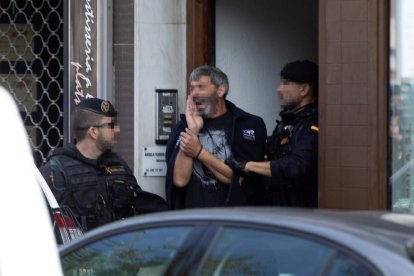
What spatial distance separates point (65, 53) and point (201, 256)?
5.25 meters

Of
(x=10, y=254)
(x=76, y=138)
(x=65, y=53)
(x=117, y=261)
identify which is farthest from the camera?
(x=65, y=53)

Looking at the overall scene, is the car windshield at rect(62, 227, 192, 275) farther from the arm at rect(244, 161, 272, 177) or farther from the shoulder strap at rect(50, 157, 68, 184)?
the arm at rect(244, 161, 272, 177)

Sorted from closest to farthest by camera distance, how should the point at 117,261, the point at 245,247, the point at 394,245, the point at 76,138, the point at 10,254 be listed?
1. the point at 10,254
2. the point at 394,245
3. the point at 245,247
4. the point at 117,261
5. the point at 76,138

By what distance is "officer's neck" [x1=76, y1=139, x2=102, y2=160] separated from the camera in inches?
298

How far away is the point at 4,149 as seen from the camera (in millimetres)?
2875

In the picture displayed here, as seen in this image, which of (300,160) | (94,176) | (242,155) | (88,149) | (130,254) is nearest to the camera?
(130,254)

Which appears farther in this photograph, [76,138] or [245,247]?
[76,138]

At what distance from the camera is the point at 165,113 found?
916cm

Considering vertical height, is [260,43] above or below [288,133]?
above

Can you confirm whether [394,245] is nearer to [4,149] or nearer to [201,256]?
[201,256]

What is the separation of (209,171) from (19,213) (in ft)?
17.7

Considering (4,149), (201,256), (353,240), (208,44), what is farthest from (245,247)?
(208,44)

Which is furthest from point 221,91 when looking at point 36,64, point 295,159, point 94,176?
point 36,64

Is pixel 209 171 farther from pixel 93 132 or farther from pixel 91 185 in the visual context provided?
pixel 91 185
